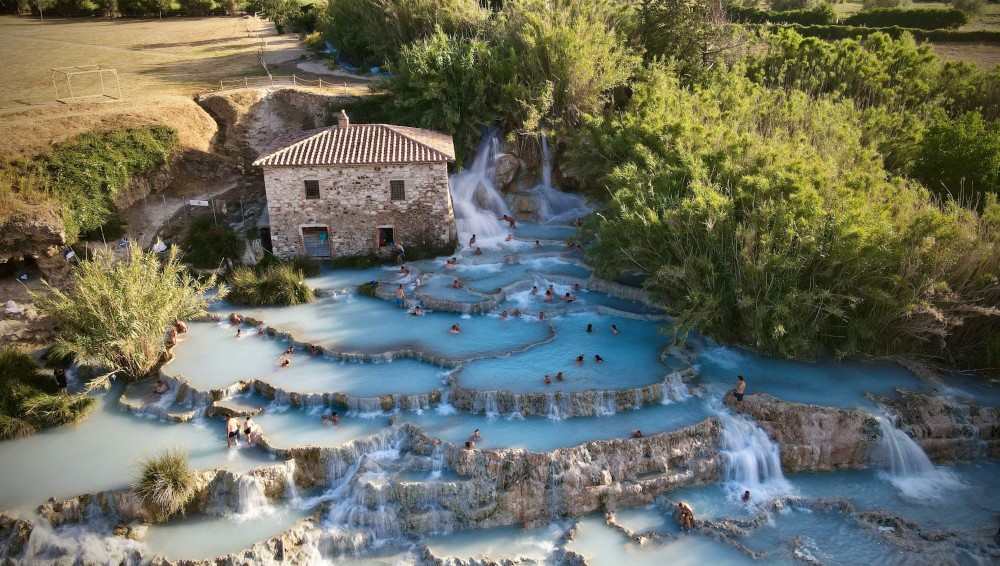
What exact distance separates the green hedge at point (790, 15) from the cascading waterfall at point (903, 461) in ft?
146

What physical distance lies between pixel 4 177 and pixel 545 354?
25712mm

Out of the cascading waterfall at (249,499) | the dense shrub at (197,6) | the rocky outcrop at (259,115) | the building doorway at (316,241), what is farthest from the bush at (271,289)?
the dense shrub at (197,6)

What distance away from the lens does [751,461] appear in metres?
23.0

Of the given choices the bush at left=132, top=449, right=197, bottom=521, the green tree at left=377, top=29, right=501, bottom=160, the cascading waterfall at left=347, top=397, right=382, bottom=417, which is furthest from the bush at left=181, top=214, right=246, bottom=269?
the bush at left=132, top=449, right=197, bottom=521

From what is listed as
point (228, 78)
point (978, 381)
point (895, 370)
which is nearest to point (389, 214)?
point (228, 78)

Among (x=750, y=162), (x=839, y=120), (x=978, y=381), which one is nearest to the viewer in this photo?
(x=978, y=381)

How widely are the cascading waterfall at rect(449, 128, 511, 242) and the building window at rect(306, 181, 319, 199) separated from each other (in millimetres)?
7828

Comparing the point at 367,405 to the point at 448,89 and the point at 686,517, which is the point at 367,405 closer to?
the point at 686,517

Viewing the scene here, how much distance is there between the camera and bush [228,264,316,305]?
3141 cm

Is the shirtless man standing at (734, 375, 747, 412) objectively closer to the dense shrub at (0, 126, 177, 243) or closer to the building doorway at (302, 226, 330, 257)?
the building doorway at (302, 226, 330, 257)

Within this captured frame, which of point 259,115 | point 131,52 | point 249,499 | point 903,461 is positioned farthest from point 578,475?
point 131,52

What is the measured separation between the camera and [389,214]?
1393 inches

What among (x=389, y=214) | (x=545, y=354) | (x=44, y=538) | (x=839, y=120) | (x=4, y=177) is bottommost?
(x=44, y=538)

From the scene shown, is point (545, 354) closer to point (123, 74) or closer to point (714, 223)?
point (714, 223)
